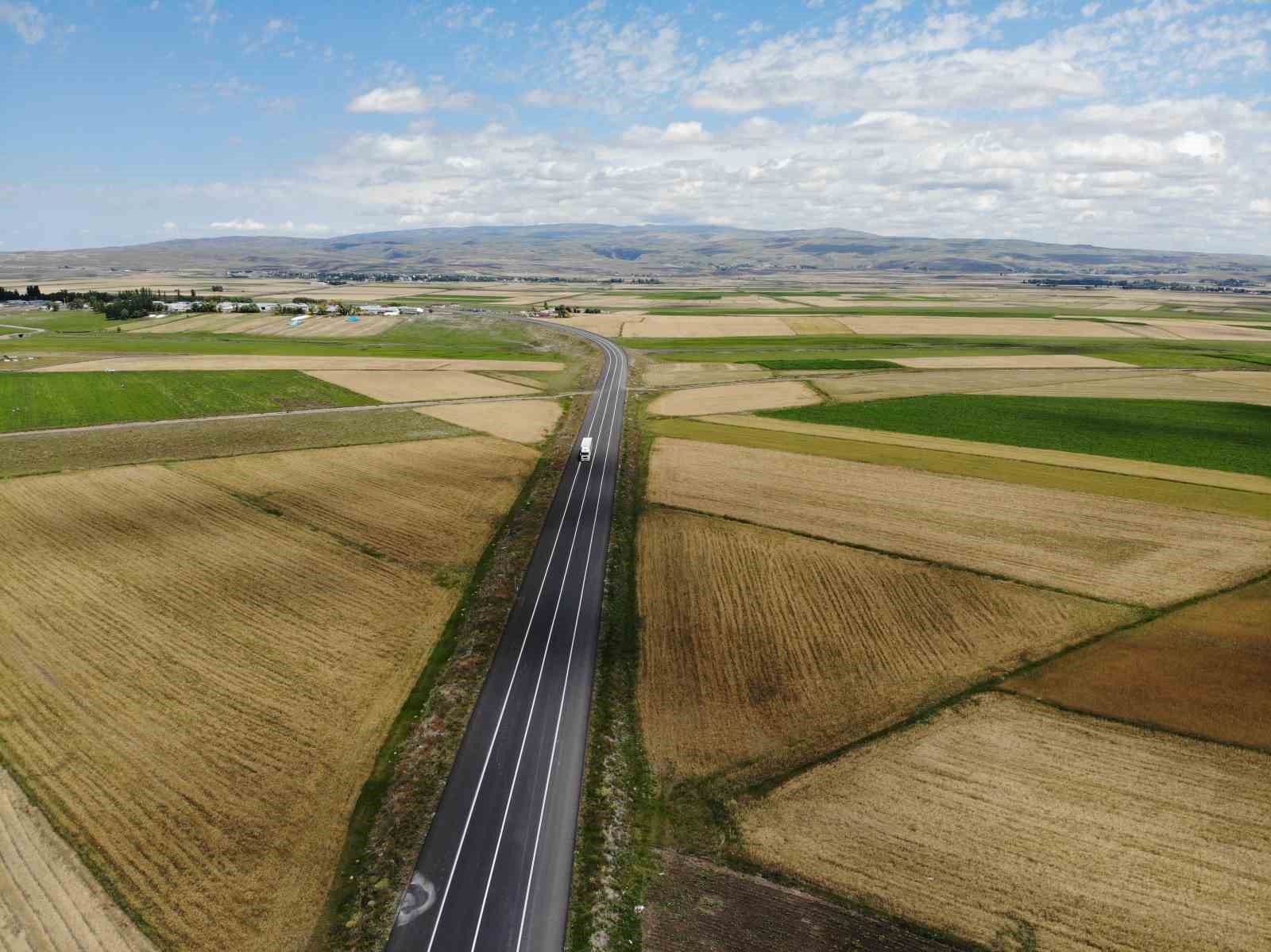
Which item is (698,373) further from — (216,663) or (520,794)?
(520,794)

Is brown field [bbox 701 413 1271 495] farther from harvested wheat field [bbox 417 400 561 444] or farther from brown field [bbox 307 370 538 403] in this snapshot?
brown field [bbox 307 370 538 403]

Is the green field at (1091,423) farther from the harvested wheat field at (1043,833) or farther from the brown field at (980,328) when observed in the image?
the brown field at (980,328)

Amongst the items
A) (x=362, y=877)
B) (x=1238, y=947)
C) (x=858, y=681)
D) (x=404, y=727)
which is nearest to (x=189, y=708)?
(x=404, y=727)

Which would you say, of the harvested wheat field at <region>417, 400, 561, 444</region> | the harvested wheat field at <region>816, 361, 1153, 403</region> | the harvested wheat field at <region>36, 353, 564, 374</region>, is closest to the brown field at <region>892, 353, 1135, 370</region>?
the harvested wheat field at <region>816, 361, 1153, 403</region>

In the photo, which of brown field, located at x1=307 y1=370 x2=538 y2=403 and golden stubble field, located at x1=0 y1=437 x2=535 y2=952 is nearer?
golden stubble field, located at x1=0 y1=437 x2=535 y2=952

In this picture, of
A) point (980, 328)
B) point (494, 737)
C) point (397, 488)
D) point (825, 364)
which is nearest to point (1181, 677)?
point (494, 737)

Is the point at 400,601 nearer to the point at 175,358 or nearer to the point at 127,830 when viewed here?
the point at 127,830

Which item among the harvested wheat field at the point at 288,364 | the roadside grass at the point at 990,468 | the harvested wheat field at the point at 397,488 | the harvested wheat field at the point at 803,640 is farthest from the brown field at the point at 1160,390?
the harvested wheat field at the point at 288,364
